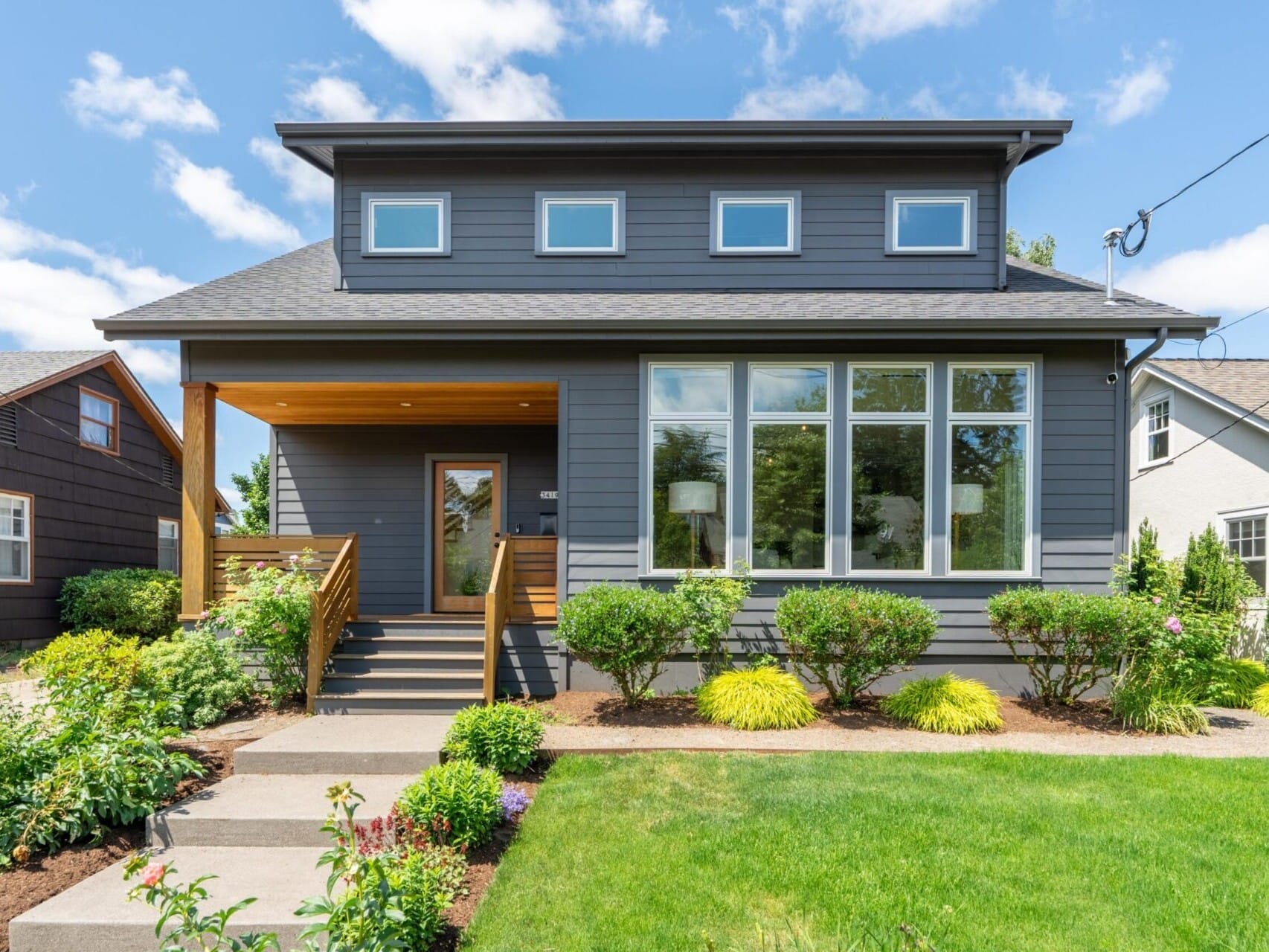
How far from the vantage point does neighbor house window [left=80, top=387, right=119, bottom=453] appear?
12.2m

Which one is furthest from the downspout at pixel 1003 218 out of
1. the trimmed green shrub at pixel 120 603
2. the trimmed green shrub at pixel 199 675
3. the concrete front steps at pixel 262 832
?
the trimmed green shrub at pixel 120 603

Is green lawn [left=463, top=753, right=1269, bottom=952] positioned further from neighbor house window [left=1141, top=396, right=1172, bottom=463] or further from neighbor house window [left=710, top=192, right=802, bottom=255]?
neighbor house window [left=1141, top=396, right=1172, bottom=463]

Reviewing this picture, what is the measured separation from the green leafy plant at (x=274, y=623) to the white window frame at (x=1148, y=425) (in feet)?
42.1

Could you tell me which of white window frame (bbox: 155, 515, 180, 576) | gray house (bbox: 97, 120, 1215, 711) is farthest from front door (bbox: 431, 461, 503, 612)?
white window frame (bbox: 155, 515, 180, 576)

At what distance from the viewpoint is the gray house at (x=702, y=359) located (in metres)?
6.73

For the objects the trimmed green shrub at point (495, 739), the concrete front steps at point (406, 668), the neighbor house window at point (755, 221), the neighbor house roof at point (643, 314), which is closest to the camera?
the trimmed green shrub at point (495, 739)

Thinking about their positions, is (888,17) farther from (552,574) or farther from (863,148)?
(552,574)

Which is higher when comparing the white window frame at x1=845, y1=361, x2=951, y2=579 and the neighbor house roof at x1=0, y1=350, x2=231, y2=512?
the neighbor house roof at x1=0, y1=350, x2=231, y2=512

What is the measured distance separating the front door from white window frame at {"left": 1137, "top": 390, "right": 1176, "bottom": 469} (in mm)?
10791

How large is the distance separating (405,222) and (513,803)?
6.32 meters

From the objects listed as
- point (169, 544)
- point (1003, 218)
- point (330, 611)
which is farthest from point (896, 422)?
point (169, 544)

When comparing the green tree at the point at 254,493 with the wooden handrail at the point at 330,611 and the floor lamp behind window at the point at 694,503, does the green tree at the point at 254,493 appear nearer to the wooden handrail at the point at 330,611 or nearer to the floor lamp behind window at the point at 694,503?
the wooden handrail at the point at 330,611

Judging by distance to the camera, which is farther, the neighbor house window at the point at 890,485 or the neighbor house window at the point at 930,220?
the neighbor house window at the point at 930,220

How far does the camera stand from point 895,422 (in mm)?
6867
